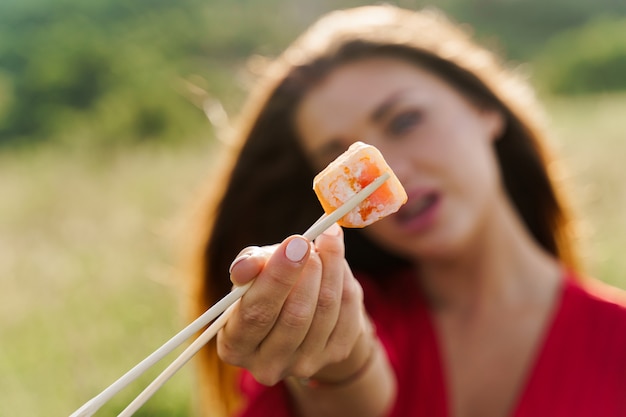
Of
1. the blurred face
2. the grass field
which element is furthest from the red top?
the grass field

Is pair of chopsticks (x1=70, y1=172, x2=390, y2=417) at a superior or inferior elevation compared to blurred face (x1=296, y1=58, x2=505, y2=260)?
superior

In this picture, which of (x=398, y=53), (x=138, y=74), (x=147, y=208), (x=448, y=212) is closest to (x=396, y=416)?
(x=448, y=212)

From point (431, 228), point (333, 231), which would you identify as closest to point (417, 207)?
point (431, 228)

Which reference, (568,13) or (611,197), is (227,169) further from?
(568,13)

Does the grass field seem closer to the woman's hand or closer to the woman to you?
the woman

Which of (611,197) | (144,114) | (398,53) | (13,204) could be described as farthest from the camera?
(144,114)
